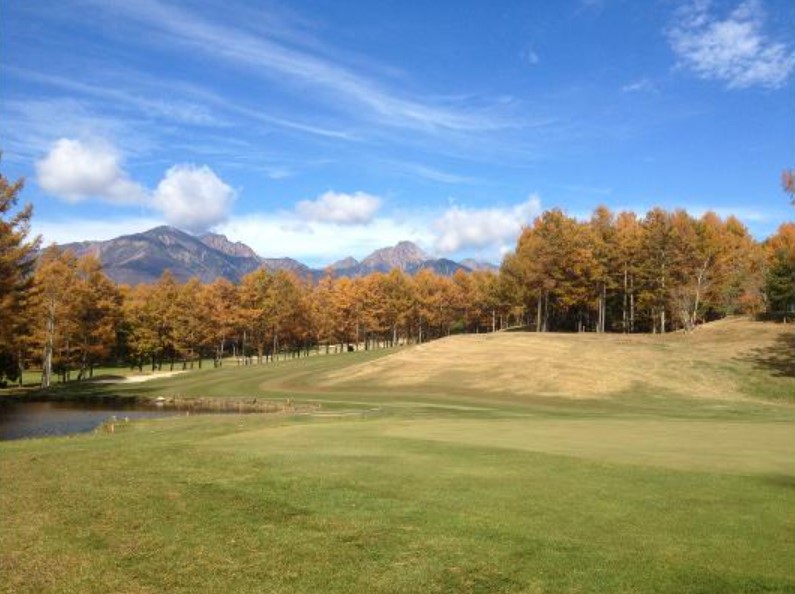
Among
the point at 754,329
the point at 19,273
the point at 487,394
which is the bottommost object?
the point at 487,394

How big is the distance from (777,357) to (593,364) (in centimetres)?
1590

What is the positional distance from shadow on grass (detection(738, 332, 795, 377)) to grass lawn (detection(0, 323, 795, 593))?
33.5 m

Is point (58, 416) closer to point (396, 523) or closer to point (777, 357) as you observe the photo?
point (396, 523)

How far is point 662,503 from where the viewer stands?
12.6 meters

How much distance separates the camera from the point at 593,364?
61.6 meters

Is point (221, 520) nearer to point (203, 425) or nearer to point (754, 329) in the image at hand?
point (203, 425)

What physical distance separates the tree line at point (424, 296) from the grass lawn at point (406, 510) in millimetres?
42677

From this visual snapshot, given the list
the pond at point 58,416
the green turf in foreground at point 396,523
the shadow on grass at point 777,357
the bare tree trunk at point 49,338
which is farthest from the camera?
the bare tree trunk at point 49,338

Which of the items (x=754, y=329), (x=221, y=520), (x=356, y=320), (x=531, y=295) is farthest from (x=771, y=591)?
(x=356, y=320)

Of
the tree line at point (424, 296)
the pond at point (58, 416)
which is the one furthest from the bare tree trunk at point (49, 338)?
the pond at point (58, 416)

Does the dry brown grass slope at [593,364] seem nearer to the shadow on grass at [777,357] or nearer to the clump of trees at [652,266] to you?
the shadow on grass at [777,357]

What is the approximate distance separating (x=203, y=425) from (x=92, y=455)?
33.0ft

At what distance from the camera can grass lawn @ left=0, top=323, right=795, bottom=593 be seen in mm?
9305

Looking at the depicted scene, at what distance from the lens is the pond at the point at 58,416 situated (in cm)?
3866
